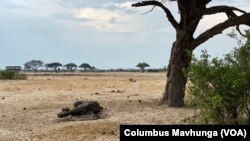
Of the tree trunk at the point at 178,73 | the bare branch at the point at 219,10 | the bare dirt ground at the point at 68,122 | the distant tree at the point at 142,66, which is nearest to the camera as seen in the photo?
the bare dirt ground at the point at 68,122

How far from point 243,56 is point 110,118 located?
5757 mm

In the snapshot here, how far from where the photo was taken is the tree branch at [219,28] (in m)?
18.0

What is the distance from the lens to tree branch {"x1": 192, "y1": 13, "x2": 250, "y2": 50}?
18.0m

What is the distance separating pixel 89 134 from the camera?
1279 centimetres

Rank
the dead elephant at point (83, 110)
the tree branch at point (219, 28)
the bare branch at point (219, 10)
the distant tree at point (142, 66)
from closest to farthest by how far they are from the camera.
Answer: the dead elephant at point (83, 110) → the tree branch at point (219, 28) → the bare branch at point (219, 10) → the distant tree at point (142, 66)

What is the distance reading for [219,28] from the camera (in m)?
18.0

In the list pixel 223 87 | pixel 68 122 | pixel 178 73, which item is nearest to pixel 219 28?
pixel 178 73

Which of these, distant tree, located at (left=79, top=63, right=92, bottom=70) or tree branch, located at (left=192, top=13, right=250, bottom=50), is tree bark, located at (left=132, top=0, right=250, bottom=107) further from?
distant tree, located at (left=79, top=63, right=92, bottom=70)

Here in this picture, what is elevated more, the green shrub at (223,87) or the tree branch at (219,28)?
the tree branch at (219,28)

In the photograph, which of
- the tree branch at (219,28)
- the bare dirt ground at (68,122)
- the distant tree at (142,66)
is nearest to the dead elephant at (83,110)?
the bare dirt ground at (68,122)

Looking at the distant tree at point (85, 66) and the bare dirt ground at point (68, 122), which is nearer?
the bare dirt ground at point (68, 122)

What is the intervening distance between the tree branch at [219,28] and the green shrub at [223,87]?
23.5ft

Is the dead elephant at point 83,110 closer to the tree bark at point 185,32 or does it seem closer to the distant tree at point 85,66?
the tree bark at point 185,32

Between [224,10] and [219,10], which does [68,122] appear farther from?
[224,10]
